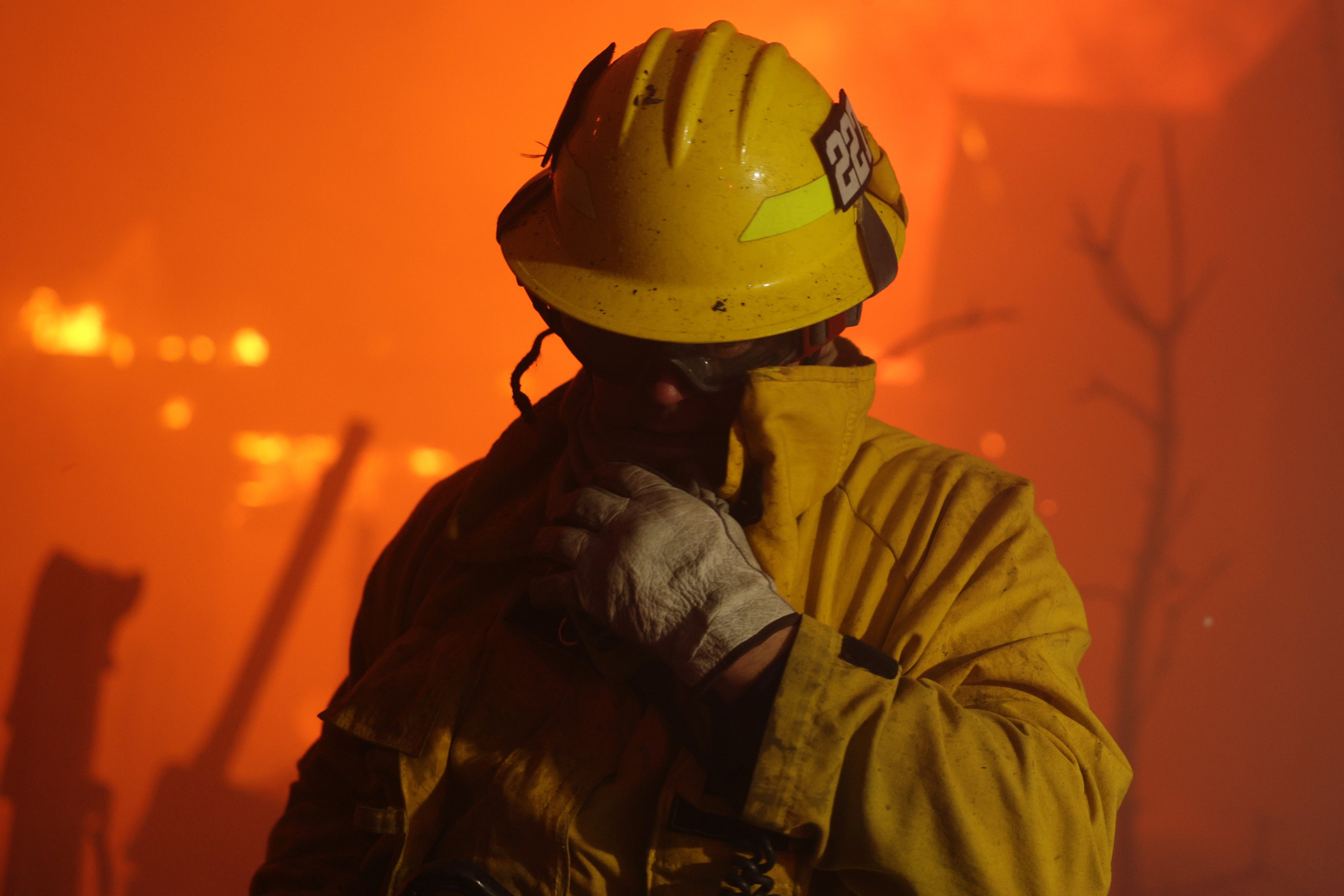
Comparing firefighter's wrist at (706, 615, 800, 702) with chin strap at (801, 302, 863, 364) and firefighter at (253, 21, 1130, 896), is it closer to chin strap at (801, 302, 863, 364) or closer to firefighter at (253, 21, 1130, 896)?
firefighter at (253, 21, 1130, 896)

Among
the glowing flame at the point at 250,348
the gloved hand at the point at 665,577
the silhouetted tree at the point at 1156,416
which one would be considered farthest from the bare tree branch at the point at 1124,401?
the glowing flame at the point at 250,348

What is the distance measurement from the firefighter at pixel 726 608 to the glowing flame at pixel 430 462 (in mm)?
1178

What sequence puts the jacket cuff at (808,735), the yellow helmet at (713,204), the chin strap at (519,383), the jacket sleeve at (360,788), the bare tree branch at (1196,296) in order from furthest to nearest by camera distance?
the bare tree branch at (1196,296), the chin strap at (519,383), the jacket sleeve at (360,788), the yellow helmet at (713,204), the jacket cuff at (808,735)

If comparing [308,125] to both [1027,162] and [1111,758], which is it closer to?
[1027,162]

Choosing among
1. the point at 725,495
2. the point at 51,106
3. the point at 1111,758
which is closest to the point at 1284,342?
the point at 1111,758

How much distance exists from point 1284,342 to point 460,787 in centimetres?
218

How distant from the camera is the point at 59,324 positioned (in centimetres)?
232

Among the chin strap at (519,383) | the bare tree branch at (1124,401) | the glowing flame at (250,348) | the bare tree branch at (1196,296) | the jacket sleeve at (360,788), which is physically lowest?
the jacket sleeve at (360,788)

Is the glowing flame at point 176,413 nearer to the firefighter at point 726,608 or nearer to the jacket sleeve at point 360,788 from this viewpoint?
the jacket sleeve at point 360,788

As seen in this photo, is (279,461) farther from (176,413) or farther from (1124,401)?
(1124,401)

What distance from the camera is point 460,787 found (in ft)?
3.94

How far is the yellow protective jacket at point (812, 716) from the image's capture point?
2.83ft

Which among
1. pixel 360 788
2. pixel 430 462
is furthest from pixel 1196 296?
pixel 360 788

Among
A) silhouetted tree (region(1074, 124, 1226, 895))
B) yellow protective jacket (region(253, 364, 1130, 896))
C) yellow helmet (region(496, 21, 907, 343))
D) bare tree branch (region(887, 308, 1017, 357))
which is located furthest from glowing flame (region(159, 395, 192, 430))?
silhouetted tree (region(1074, 124, 1226, 895))
